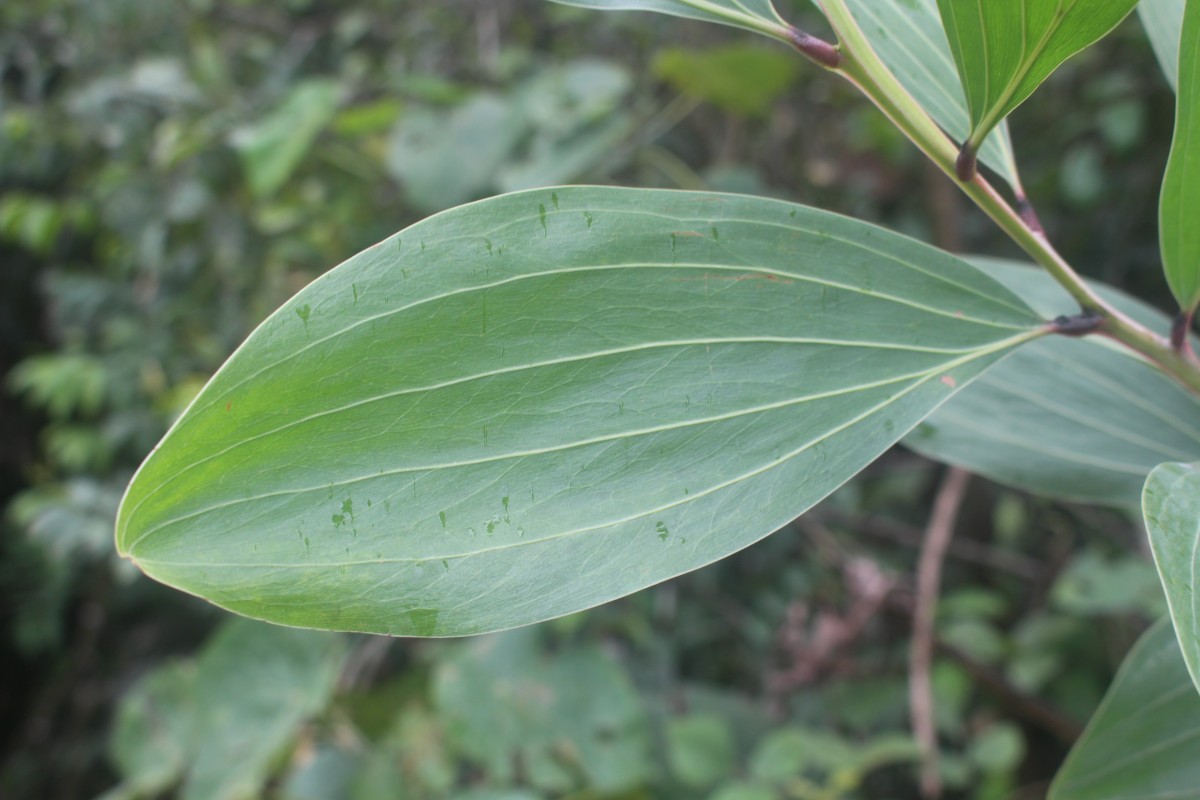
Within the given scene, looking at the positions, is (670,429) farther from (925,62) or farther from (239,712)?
(239,712)

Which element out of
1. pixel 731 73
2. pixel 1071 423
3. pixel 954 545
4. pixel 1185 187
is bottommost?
pixel 954 545

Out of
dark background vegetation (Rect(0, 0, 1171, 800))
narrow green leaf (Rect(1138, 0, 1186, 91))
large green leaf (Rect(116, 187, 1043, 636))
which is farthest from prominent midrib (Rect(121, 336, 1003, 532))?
dark background vegetation (Rect(0, 0, 1171, 800))

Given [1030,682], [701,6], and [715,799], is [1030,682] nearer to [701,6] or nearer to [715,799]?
[715,799]

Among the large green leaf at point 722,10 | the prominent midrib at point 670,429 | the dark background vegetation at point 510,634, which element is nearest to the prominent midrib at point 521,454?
the prominent midrib at point 670,429

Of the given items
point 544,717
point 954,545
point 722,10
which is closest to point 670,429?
point 722,10

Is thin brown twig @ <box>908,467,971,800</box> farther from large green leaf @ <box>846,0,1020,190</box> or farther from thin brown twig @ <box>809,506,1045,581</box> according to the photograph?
large green leaf @ <box>846,0,1020,190</box>

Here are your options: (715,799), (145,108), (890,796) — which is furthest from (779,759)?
(145,108)
